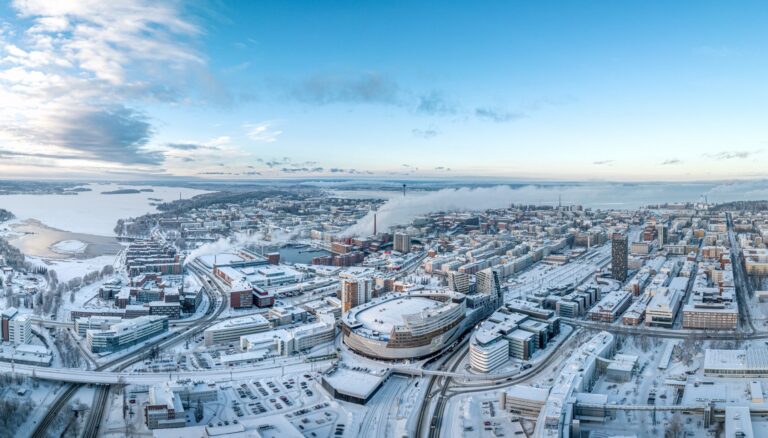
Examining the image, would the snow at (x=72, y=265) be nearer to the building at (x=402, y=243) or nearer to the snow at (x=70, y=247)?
the snow at (x=70, y=247)

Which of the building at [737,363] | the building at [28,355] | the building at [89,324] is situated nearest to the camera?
the building at [737,363]

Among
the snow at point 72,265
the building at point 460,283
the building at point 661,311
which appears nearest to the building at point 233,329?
the building at point 460,283

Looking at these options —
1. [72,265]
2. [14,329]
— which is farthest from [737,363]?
[72,265]

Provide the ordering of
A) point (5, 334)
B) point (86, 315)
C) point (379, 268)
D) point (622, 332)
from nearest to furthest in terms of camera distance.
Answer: point (5, 334), point (622, 332), point (86, 315), point (379, 268)

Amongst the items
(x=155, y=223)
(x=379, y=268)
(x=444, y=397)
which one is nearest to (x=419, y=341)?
(x=444, y=397)

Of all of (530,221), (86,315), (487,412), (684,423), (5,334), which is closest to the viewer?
(684,423)

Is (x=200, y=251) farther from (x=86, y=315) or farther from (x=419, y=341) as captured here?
(x=419, y=341)
